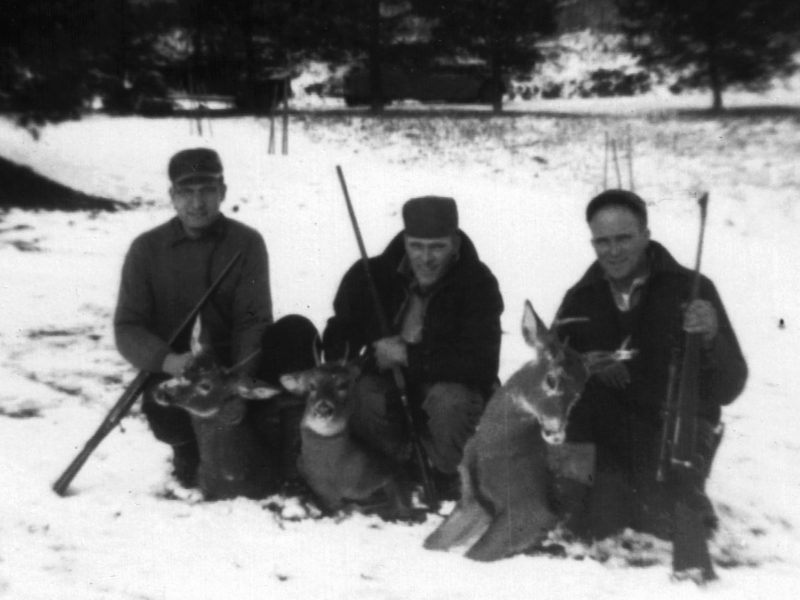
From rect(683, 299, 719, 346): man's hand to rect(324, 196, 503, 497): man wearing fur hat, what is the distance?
87cm

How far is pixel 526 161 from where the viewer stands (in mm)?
9867

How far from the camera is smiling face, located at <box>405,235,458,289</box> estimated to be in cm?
380

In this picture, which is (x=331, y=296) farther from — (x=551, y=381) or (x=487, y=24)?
(x=551, y=381)

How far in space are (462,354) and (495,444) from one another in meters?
0.54

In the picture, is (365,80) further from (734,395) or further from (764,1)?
(734,395)

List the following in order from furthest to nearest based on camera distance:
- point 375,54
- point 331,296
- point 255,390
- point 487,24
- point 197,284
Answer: point 375,54 → point 487,24 → point 331,296 → point 197,284 → point 255,390

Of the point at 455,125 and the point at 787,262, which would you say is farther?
the point at 455,125

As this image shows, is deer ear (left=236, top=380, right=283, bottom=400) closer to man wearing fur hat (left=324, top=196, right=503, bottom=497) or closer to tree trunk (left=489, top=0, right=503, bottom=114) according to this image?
man wearing fur hat (left=324, top=196, right=503, bottom=497)

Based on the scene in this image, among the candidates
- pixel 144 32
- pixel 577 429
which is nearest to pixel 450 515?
pixel 577 429

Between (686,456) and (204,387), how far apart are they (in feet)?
5.90

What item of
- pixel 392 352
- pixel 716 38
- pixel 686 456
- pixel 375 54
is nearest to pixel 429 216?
pixel 392 352

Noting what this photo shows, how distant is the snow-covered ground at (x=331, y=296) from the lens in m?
3.31

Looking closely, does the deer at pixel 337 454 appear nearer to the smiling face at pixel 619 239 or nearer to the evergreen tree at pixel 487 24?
the smiling face at pixel 619 239

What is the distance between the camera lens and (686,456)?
129 inches
